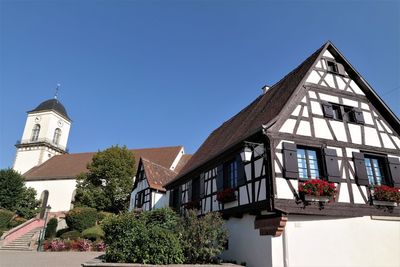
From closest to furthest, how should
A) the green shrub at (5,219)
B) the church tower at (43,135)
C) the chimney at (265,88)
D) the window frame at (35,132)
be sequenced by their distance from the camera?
1. the chimney at (265,88)
2. the green shrub at (5,219)
3. the church tower at (43,135)
4. the window frame at (35,132)

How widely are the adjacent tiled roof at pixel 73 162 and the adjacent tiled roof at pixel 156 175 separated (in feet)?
34.9

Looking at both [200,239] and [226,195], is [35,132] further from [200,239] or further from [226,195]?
[200,239]

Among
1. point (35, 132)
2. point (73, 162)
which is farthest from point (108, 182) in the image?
point (35, 132)

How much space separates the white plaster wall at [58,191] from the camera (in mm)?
37531

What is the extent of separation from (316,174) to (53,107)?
49.0 m

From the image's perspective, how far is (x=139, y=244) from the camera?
9.09 m

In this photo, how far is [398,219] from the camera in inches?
432

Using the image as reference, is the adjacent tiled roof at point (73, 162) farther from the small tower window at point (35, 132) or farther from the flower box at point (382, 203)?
the flower box at point (382, 203)

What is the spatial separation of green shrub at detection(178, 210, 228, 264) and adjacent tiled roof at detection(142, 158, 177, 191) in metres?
11.4

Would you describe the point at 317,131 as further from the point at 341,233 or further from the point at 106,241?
the point at 106,241

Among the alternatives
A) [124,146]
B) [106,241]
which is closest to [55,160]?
[124,146]

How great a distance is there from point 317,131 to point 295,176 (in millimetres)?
2230

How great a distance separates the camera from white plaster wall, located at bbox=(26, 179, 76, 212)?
3753 cm

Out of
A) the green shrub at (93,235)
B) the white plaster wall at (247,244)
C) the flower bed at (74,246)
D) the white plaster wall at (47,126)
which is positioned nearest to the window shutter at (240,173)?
the white plaster wall at (247,244)
